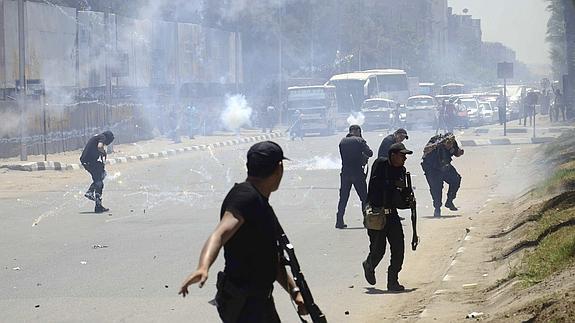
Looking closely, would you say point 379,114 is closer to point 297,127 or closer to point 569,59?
point 297,127

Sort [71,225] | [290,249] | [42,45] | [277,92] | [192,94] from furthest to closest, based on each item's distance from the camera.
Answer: [277,92] < [192,94] < [42,45] < [71,225] < [290,249]

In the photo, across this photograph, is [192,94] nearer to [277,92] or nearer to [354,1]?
[277,92]

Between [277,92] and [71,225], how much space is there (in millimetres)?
50523

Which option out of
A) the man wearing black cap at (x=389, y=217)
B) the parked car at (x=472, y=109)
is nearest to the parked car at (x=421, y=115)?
the parked car at (x=472, y=109)

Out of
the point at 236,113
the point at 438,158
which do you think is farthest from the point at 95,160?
the point at 236,113

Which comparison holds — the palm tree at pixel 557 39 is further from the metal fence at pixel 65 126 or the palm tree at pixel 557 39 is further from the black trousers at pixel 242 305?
the black trousers at pixel 242 305

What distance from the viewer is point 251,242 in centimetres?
521

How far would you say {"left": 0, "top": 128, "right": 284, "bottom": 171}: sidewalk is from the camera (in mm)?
30016

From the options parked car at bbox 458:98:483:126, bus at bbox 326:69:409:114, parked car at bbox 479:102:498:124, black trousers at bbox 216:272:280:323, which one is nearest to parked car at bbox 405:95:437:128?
parked car at bbox 458:98:483:126

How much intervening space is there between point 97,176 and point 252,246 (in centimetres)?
1418

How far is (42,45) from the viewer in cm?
4025

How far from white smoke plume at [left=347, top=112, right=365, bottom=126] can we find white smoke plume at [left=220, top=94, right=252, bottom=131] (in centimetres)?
643

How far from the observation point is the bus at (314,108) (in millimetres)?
50781

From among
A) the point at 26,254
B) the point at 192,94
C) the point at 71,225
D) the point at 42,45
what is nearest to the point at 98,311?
the point at 26,254
